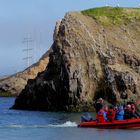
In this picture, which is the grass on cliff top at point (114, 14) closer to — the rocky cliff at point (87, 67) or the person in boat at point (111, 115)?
the rocky cliff at point (87, 67)

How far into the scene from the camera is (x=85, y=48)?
91.2 meters

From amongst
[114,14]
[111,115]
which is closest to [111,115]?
[111,115]

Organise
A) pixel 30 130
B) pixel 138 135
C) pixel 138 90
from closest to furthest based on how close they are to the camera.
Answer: pixel 138 135
pixel 30 130
pixel 138 90

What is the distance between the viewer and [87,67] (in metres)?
90.0

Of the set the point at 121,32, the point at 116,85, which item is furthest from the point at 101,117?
the point at 121,32

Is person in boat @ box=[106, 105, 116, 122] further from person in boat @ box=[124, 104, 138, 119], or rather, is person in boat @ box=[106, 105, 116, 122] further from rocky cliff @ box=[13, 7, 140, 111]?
rocky cliff @ box=[13, 7, 140, 111]

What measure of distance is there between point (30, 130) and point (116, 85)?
2934 centimetres

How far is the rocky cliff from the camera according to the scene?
283 feet

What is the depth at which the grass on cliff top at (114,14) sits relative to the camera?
98.6 meters

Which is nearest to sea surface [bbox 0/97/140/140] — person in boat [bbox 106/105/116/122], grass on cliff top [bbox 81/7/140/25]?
person in boat [bbox 106/105/116/122]

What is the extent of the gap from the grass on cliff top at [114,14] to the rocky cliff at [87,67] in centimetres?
27

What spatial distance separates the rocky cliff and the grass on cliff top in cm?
27

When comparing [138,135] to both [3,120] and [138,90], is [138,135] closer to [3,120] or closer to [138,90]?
[3,120]

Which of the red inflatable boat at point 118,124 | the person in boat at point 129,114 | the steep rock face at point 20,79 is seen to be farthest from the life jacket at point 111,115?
the steep rock face at point 20,79
